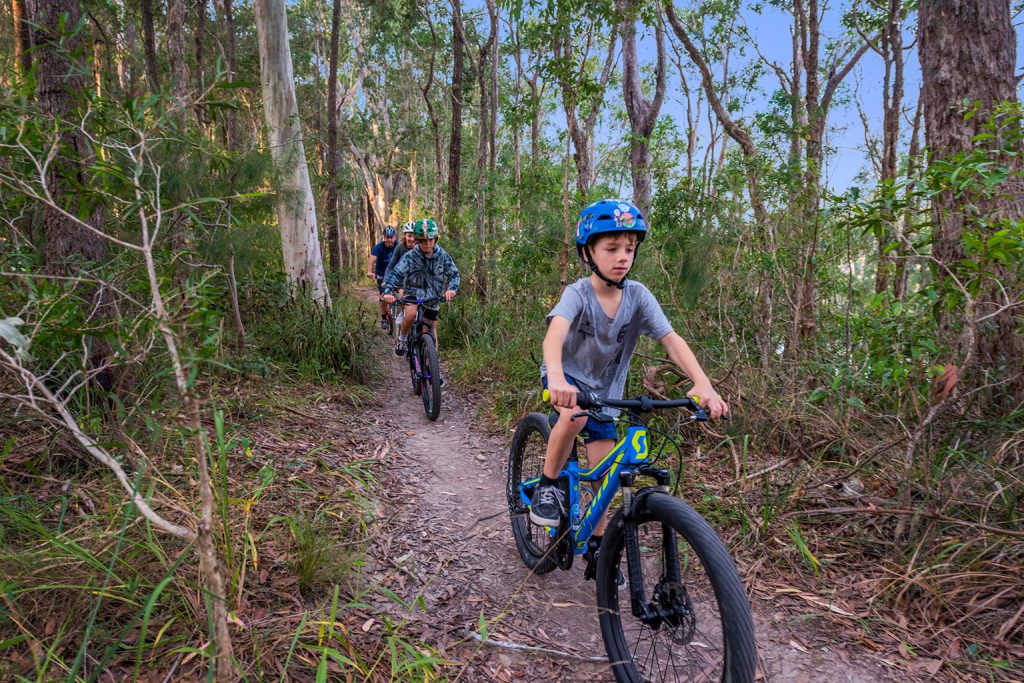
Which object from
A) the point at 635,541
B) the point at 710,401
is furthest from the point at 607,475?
the point at 710,401

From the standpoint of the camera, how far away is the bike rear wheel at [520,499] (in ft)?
10.7

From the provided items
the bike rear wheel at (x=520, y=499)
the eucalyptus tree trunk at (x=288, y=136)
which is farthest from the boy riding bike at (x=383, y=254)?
the bike rear wheel at (x=520, y=499)

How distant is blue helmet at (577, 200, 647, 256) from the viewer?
264 centimetres

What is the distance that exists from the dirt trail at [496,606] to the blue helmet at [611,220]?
1.90 metres

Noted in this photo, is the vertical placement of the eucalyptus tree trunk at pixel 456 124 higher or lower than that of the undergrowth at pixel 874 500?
higher

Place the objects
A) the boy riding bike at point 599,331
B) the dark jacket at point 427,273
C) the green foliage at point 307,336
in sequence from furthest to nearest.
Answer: the dark jacket at point 427,273, the green foliage at point 307,336, the boy riding bike at point 599,331

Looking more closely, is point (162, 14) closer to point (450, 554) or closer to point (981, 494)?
point (450, 554)

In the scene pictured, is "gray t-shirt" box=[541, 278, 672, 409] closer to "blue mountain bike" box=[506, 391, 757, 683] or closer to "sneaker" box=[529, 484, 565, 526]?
"blue mountain bike" box=[506, 391, 757, 683]

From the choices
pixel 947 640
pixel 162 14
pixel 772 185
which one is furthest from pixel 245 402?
pixel 162 14

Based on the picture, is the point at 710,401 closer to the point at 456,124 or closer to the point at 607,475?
the point at 607,475

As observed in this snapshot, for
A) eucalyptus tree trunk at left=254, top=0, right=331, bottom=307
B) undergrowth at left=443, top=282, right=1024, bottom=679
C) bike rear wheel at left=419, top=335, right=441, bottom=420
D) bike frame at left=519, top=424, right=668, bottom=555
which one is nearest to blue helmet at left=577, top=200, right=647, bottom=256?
bike frame at left=519, top=424, right=668, bottom=555

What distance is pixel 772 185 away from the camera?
6535 millimetres

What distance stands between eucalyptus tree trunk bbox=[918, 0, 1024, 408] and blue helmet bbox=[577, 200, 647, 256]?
2451mm

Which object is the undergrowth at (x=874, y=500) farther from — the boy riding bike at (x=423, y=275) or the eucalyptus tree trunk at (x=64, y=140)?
the eucalyptus tree trunk at (x=64, y=140)
